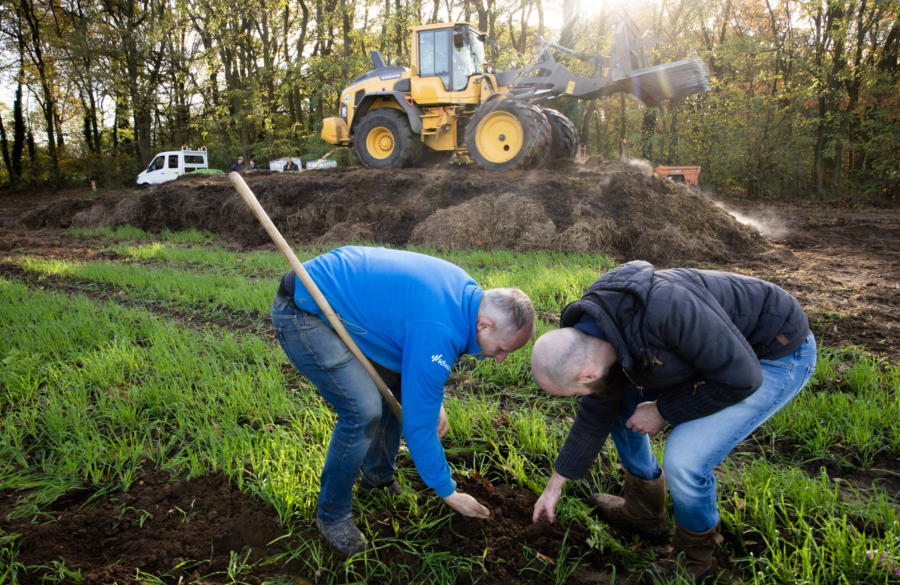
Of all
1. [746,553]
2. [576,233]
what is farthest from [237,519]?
[576,233]

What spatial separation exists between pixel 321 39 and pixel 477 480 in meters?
27.6

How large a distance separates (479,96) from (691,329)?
9.66 m

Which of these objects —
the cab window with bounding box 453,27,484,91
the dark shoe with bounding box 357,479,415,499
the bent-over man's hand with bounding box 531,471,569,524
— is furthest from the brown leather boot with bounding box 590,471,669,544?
the cab window with bounding box 453,27,484,91

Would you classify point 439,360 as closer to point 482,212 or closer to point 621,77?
point 482,212

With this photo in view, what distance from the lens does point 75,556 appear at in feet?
6.78

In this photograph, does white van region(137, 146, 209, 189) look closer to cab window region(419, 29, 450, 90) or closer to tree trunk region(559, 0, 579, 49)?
cab window region(419, 29, 450, 90)

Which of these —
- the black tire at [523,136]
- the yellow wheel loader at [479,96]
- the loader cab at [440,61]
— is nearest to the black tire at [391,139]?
the yellow wheel loader at [479,96]

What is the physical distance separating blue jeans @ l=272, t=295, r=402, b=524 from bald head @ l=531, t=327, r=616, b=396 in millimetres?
707

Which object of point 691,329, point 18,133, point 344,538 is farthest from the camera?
point 18,133

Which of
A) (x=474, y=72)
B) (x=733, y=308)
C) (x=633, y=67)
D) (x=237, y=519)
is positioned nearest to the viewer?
(x=733, y=308)

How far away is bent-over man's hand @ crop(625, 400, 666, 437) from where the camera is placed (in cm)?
188

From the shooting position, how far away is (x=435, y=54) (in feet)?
33.7

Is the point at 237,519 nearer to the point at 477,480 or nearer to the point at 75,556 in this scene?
the point at 75,556

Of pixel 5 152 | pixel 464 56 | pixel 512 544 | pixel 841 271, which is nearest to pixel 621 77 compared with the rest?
pixel 464 56
